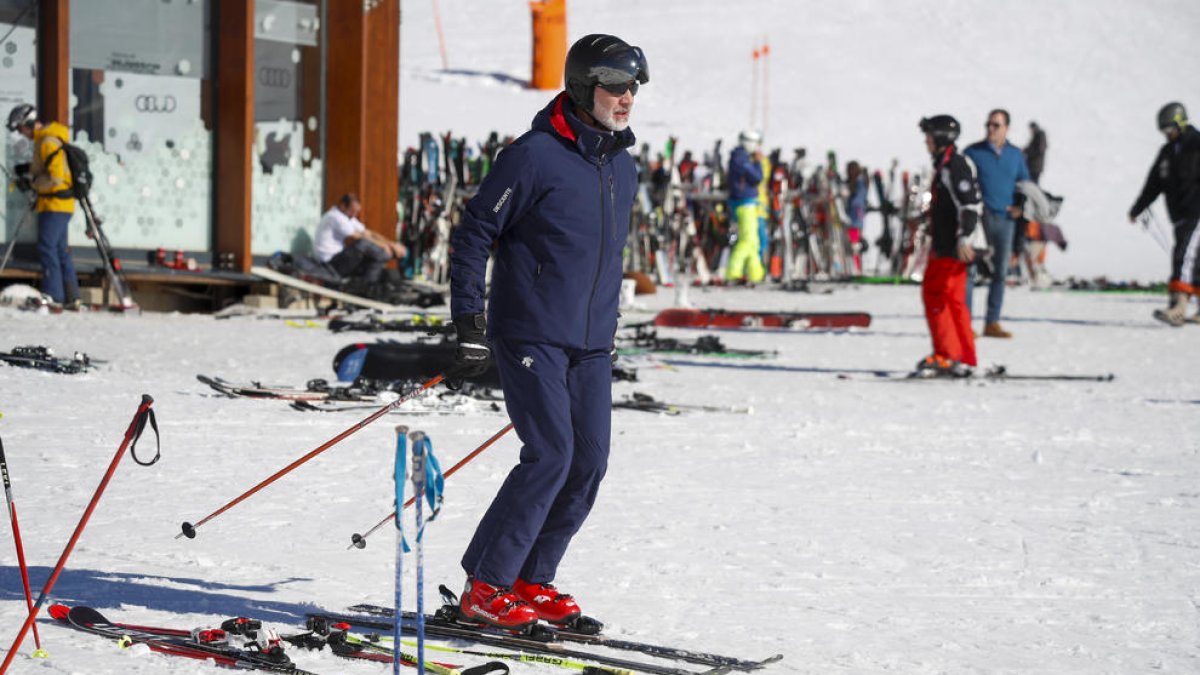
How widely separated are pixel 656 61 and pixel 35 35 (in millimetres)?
44224

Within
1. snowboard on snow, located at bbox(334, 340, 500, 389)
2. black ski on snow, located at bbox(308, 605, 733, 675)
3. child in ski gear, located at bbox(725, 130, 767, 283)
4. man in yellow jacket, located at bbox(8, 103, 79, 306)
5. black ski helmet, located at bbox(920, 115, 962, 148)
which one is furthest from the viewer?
child in ski gear, located at bbox(725, 130, 767, 283)

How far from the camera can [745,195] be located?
2209cm

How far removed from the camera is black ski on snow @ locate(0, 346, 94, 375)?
10.2 metres

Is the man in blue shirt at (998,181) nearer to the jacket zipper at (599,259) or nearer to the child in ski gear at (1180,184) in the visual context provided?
the child in ski gear at (1180,184)

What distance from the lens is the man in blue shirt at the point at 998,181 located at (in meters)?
14.6

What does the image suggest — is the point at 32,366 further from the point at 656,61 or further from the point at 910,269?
the point at 656,61

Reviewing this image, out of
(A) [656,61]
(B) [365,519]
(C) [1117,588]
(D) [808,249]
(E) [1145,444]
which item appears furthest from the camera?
(A) [656,61]

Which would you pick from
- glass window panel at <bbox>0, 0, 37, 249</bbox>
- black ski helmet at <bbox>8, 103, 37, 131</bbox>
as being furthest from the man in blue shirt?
glass window panel at <bbox>0, 0, 37, 249</bbox>

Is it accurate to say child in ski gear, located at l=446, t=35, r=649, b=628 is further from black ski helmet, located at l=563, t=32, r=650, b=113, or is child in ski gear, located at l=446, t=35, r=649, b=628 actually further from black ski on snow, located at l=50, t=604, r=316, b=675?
black ski on snow, located at l=50, t=604, r=316, b=675

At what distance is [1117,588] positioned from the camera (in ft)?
17.7

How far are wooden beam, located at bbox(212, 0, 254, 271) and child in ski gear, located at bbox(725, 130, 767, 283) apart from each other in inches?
285

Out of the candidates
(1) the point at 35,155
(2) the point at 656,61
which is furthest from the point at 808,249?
(2) the point at 656,61

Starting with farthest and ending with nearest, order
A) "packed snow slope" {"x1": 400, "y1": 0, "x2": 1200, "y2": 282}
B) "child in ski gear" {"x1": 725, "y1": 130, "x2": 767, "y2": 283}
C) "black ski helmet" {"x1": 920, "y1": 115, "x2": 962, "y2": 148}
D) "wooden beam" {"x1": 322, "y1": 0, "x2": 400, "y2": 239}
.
A: 1. "packed snow slope" {"x1": 400, "y1": 0, "x2": 1200, "y2": 282}
2. "child in ski gear" {"x1": 725, "y1": 130, "x2": 767, "y2": 283}
3. "wooden beam" {"x1": 322, "y1": 0, "x2": 400, "y2": 239}
4. "black ski helmet" {"x1": 920, "y1": 115, "x2": 962, "y2": 148}

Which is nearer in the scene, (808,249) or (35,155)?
(35,155)
